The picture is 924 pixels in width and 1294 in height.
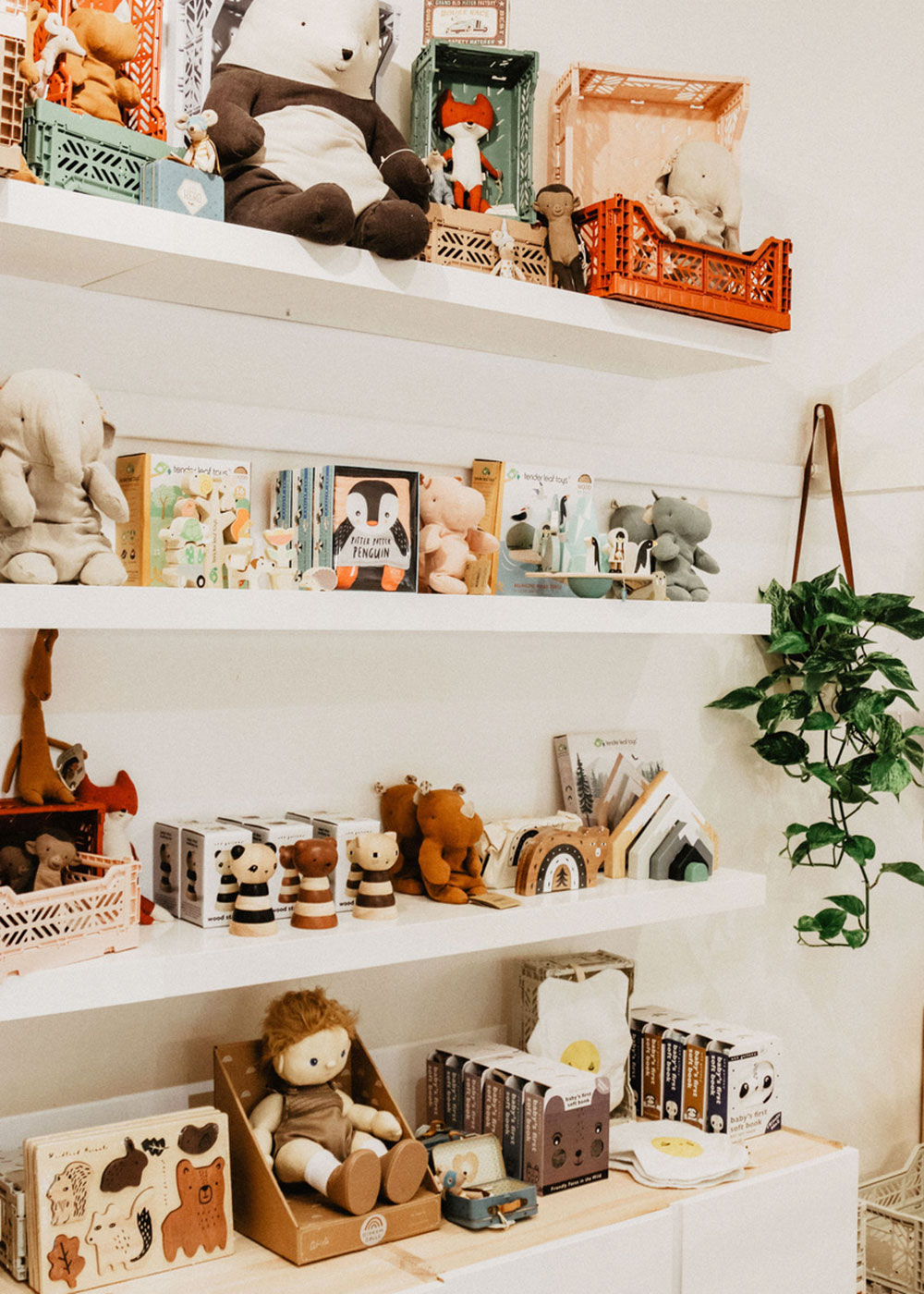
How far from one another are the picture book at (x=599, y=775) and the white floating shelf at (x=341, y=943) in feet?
0.40

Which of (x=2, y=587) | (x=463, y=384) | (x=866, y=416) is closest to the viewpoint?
(x=2, y=587)

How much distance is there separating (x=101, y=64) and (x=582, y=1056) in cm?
130

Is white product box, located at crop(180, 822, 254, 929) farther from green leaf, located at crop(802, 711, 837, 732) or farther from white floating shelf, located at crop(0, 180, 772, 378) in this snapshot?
green leaf, located at crop(802, 711, 837, 732)

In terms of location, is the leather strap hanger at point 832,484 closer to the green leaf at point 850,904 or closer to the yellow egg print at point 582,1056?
the green leaf at point 850,904

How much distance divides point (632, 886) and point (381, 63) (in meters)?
1.08

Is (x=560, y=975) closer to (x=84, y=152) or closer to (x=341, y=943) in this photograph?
(x=341, y=943)

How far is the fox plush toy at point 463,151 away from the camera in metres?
1.57

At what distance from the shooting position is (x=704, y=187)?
165 cm

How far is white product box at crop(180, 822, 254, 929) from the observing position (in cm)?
135

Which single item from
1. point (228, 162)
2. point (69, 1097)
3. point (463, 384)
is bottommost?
point (69, 1097)

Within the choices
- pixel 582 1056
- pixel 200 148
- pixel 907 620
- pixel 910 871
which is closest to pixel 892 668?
pixel 907 620

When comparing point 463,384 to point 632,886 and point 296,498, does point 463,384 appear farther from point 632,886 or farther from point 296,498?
point 632,886

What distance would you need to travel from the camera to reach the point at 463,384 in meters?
1.70

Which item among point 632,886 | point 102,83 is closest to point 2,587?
point 102,83
